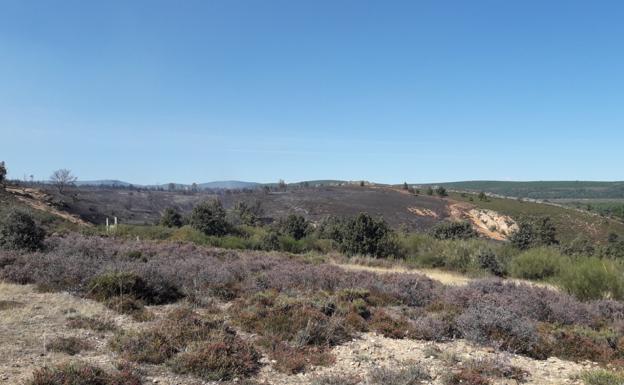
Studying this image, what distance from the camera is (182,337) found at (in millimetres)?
7023

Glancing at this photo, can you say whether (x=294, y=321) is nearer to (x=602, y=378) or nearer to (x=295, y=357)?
(x=295, y=357)

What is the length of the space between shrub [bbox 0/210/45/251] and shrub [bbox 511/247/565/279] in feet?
60.4

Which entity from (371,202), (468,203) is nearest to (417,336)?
(371,202)

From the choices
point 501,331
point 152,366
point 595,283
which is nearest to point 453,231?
point 595,283

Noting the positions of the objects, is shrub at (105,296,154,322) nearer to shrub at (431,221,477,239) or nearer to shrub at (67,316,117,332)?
shrub at (67,316,117,332)

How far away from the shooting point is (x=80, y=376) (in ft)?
17.3

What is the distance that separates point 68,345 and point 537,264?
19.3 metres

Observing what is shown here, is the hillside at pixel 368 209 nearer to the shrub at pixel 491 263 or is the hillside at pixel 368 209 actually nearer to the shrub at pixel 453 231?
the shrub at pixel 453 231

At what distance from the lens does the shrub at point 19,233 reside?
558 inches

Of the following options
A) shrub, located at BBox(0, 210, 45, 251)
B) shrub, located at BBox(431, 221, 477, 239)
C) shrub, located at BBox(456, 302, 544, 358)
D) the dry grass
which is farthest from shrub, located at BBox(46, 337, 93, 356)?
shrub, located at BBox(431, 221, 477, 239)

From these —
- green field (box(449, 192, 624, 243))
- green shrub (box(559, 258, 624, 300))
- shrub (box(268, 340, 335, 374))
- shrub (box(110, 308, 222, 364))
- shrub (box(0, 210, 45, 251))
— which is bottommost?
green field (box(449, 192, 624, 243))

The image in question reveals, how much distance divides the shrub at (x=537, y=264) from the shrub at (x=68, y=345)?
18563 mm

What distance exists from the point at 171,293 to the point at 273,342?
3.79 m

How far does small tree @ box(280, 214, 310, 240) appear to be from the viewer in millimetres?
31245
